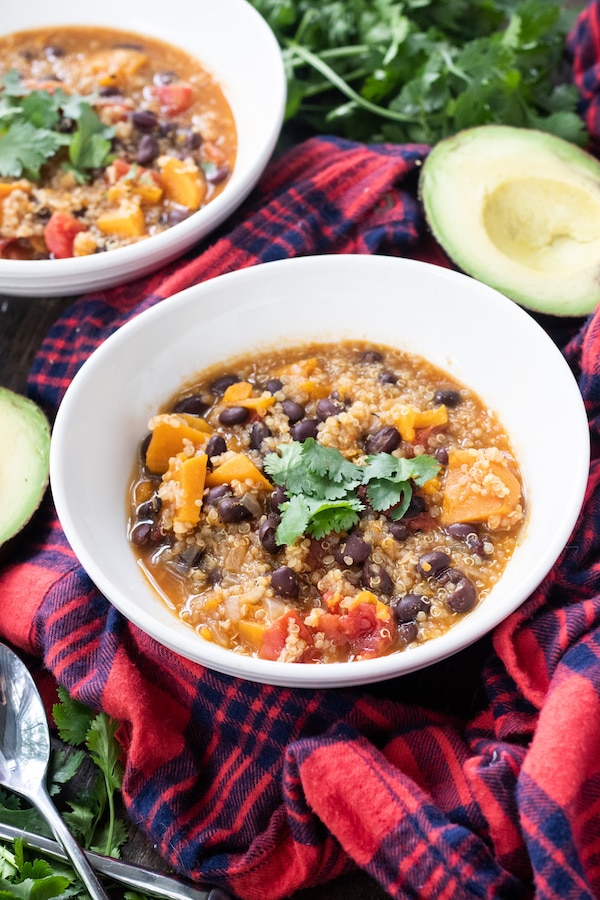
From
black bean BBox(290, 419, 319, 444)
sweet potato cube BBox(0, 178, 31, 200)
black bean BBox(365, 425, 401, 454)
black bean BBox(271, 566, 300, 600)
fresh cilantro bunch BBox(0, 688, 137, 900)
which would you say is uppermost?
black bean BBox(365, 425, 401, 454)

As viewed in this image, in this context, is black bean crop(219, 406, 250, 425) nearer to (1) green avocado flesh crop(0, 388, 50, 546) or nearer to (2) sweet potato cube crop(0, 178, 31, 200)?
(1) green avocado flesh crop(0, 388, 50, 546)

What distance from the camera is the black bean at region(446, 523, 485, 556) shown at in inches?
130

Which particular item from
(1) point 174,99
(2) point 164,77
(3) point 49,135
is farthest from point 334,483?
(2) point 164,77

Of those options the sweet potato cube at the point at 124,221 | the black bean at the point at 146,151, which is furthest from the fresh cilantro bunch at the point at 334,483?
the black bean at the point at 146,151

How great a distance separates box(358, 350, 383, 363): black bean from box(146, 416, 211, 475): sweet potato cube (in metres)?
0.75

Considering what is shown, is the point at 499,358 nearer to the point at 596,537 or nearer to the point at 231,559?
the point at 596,537

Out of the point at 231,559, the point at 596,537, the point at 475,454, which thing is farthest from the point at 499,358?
the point at 231,559

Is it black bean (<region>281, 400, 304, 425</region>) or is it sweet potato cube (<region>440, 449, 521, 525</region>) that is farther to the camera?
black bean (<region>281, 400, 304, 425</region>)

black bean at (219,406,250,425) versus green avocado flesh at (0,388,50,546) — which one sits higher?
black bean at (219,406,250,425)

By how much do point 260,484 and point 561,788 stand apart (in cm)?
142

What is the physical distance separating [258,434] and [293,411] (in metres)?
0.17

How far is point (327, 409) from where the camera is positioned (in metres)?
3.58

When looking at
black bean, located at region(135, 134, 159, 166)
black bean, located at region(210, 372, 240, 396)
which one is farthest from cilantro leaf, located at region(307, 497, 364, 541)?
black bean, located at region(135, 134, 159, 166)

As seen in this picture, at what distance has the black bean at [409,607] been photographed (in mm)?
3152
